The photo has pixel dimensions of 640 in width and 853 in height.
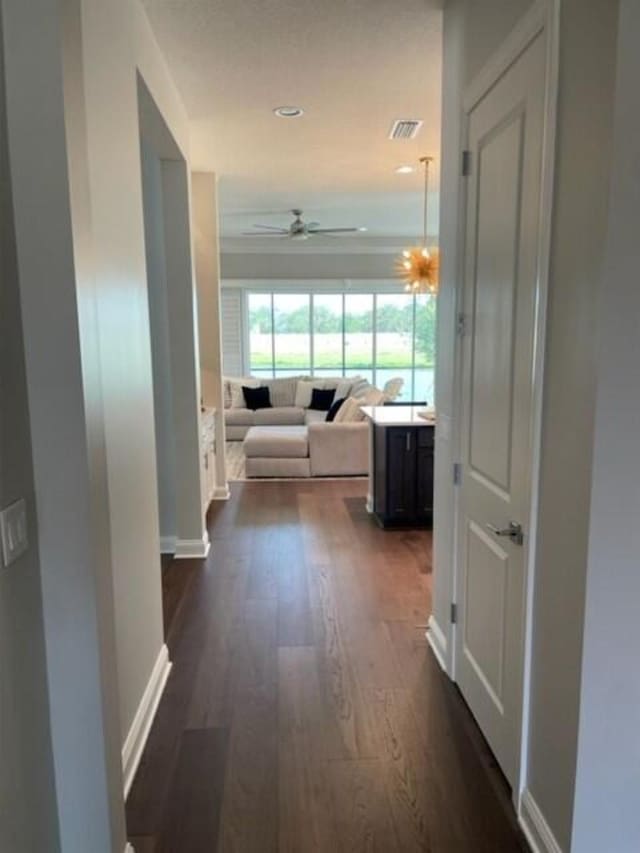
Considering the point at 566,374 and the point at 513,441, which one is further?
the point at 513,441

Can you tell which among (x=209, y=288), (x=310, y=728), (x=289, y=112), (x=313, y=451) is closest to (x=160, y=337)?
(x=209, y=288)

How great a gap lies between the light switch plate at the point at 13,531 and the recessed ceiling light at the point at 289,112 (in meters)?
3.15

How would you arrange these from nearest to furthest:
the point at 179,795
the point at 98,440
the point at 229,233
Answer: the point at 98,440 < the point at 179,795 < the point at 229,233

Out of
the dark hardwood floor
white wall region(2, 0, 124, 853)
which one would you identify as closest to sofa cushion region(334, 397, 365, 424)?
the dark hardwood floor

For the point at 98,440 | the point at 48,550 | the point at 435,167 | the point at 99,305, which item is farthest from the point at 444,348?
the point at 435,167

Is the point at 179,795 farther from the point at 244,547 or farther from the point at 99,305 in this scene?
the point at 244,547

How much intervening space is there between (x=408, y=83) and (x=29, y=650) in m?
3.27

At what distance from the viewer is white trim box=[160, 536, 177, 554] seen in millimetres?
4230

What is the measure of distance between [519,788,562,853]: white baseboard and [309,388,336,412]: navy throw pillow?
696 cm

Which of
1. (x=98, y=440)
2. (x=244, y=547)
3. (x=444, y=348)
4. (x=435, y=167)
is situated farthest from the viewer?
(x=435, y=167)

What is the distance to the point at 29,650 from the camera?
133 centimetres

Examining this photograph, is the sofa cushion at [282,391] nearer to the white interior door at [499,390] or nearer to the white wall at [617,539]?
the white interior door at [499,390]

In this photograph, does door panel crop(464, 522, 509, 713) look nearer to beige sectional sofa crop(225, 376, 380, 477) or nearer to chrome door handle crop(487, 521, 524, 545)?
chrome door handle crop(487, 521, 524, 545)

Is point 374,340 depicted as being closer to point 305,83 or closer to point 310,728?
point 305,83
